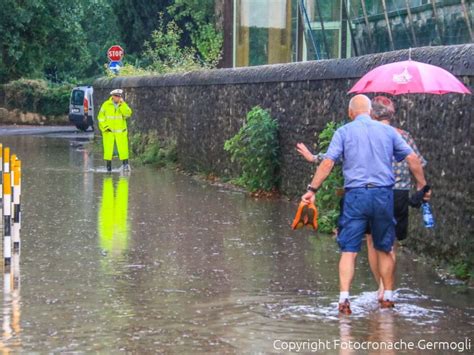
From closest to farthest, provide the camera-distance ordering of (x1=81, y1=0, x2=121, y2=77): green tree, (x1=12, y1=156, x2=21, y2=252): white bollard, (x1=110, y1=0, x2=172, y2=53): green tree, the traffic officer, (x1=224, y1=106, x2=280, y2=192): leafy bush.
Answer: (x1=12, y1=156, x2=21, y2=252): white bollard → (x1=224, y1=106, x2=280, y2=192): leafy bush → the traffic officer → (x1=110, y1=0, x2=172, y2=53): green tree → (x1=81, y1=0, x2=121, y2=77): green tree

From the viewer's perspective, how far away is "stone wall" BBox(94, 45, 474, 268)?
10.7 metres

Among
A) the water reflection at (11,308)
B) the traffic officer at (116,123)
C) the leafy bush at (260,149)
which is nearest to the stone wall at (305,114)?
the leafy bush at (260,149)

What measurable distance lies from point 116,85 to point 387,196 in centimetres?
2547

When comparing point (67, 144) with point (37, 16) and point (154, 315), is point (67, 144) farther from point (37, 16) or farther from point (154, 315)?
point (154, 315)

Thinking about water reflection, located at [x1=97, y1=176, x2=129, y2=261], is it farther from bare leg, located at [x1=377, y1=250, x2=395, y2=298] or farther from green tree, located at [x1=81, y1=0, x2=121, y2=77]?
green tree, located at [x1=81, y1=0, x2=121, y2=77]

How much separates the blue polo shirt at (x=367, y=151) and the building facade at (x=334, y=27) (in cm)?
935

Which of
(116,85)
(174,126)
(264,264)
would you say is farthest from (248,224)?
(116,85)

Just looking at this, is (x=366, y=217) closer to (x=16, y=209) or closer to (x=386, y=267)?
(x=386, y=267)

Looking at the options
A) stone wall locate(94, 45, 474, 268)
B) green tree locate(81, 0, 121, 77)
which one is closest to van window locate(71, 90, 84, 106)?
stone wall locate(94, 45, 474, 268)

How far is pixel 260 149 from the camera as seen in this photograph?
1780 centimetres

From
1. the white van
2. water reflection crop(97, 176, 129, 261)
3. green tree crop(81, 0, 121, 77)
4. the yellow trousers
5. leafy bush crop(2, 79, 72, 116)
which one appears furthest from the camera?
green tree crop(81, 0, 121, 77)

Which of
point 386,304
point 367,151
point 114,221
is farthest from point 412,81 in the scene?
point 114,221

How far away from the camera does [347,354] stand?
7422mm

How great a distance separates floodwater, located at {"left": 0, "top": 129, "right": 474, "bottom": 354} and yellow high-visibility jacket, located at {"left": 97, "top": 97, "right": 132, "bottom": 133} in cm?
718
